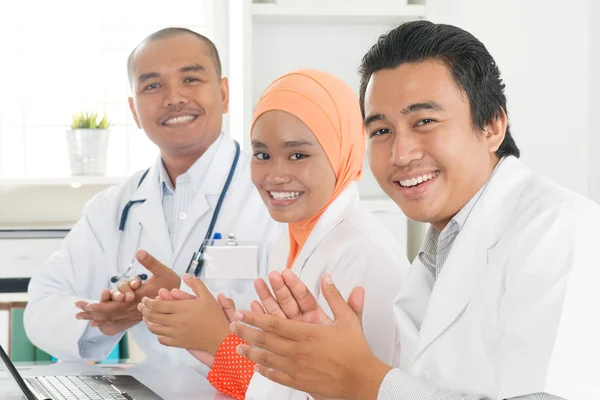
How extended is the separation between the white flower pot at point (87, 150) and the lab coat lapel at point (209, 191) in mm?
1267

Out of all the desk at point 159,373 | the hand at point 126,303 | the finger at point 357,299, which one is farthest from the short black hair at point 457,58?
the hand at point 126,303

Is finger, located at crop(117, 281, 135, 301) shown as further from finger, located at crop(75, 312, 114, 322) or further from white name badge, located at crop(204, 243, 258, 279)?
white name badge, located at crop(204, 243, 258, 279)

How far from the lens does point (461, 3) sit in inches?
106

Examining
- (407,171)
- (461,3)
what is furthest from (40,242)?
(407,171)

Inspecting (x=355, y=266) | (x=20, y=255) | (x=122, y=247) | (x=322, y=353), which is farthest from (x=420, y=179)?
(x=20, y=255)

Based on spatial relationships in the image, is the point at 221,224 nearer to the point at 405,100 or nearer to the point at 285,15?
the point at 285,15

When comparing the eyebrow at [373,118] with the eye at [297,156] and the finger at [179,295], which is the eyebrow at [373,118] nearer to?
the eye at [297,156]

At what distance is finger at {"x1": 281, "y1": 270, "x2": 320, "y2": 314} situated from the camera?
47.9 inches

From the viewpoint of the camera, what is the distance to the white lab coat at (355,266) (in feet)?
4.79

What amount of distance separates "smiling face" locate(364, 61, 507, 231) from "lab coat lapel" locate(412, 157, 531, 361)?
43mm

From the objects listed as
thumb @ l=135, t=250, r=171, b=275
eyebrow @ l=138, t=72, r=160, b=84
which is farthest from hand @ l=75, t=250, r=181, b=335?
eyebrow @ l=138, t=72, r=160, b=84

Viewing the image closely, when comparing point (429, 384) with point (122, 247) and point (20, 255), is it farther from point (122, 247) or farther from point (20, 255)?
point (20, 255)

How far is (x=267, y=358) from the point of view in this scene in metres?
1.17

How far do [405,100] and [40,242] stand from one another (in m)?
2.37
